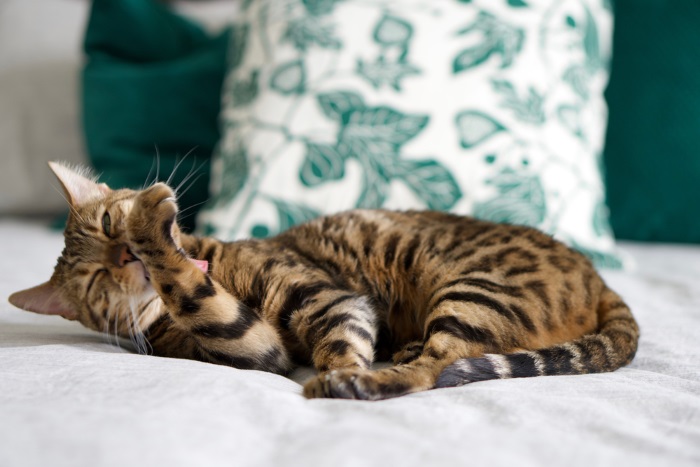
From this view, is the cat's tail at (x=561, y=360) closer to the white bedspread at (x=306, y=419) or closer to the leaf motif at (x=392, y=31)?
the white bedspread at (x=306, y=419)

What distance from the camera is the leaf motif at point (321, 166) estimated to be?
1.74m

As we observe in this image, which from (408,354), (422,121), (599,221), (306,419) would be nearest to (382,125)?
(422,121)

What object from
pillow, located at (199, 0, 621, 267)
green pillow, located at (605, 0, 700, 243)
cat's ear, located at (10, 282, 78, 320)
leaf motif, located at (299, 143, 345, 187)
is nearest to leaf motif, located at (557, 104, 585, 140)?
pillow, located at (199, 0, 621, 267)

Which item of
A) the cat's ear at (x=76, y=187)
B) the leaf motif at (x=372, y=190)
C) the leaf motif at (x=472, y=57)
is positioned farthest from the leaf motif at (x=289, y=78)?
the cat's ear at (x=76, y=187)

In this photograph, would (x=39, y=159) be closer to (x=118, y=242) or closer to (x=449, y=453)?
(x=118, y=242)

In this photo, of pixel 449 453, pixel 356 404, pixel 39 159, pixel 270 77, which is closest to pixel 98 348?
pixel 356 404

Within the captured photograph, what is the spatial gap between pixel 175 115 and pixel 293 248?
1.00 metres

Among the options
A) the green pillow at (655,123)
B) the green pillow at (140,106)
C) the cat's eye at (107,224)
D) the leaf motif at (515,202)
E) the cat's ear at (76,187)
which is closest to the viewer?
the cat's eye at (107,224)

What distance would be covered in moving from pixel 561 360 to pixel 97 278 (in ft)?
2.69

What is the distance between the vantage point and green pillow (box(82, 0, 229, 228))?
2180 millimetres

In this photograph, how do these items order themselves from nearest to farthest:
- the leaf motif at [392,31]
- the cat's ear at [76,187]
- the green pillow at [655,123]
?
the cat's ear at [76,187], the leaf motif at [392,31], the green pillow at [655,123]

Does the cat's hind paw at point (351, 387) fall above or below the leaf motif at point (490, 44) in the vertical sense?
below

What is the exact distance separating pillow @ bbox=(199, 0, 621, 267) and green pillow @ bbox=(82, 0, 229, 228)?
0.42m

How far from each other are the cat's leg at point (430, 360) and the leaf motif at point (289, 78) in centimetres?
89
